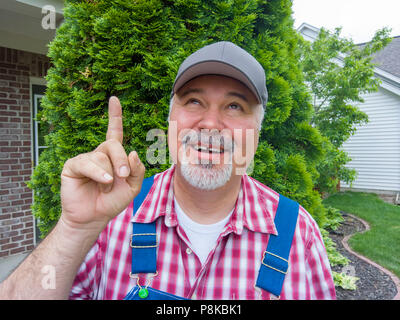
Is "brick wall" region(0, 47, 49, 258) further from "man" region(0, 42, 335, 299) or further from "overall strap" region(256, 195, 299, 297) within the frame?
"overall strap" region(256, 195, 299, 297)

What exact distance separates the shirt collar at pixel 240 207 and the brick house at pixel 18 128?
3.26 meters

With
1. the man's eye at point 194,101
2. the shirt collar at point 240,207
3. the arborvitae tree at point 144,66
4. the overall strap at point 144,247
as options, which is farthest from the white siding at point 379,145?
the overall strap at point 144,247

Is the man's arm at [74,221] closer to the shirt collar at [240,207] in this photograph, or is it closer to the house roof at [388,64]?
the shirt collar at [240,207]

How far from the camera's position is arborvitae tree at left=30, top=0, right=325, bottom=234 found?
2045 millimetres

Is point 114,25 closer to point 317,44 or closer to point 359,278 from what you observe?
point 359,278

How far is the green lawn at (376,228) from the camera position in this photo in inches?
193

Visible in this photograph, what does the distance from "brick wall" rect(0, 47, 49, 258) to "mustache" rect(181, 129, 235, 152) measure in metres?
3.64

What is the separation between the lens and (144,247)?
1.27 m

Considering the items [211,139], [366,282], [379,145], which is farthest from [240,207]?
[379,145]

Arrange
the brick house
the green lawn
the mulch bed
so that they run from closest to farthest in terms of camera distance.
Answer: the mulch bed < the brick house < the green lawn

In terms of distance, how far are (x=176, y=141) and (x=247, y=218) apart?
1.83ft

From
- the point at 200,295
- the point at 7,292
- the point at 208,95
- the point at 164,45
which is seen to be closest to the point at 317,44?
the point at 164,45

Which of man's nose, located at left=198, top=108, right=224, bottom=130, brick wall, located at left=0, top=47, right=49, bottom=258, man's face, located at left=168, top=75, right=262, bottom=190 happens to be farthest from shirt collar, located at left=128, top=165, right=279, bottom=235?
brick wall, located at left=0, top=47, right=49, bottom=258
